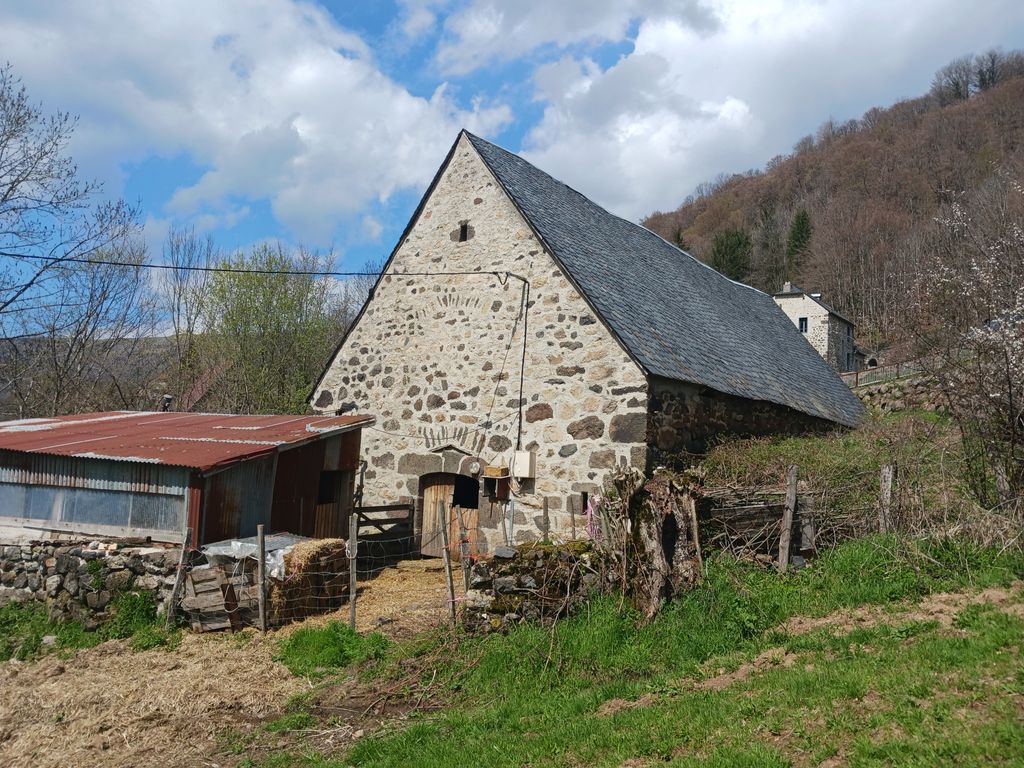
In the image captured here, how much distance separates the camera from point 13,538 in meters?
10.2

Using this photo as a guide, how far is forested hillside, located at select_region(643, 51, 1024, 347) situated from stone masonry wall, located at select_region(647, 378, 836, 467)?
90.7 feet

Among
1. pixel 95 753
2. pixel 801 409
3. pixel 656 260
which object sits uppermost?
pixel 656 260

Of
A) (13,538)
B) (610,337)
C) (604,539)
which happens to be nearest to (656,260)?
(610,337)

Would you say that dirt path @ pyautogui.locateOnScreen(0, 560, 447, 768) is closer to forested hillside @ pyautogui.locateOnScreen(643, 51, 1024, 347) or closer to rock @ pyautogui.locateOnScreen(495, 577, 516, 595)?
rock @ pyautogui.locateOnScreen(495, 577, 516, 595)

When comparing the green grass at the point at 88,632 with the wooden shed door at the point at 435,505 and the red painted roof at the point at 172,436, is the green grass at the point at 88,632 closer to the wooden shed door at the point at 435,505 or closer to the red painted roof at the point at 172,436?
the red painted roof at the point at 172,436

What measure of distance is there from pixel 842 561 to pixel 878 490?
1463 millimetres

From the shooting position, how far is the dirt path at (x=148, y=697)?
600 cm

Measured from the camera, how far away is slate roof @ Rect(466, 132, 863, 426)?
457 inches

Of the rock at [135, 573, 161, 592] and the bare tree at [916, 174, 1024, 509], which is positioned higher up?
the bare tree at [916, 174, 1024, 509]

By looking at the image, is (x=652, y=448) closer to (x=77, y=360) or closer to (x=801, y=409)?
(x=801, y=409)

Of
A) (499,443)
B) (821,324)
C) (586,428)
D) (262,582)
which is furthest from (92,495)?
(821,324)

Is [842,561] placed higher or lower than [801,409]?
lower

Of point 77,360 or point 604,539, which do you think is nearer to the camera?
point 604,539

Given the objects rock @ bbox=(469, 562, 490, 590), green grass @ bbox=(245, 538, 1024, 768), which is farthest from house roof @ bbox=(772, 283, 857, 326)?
rock @ bbox=(469, 562, 490, 590)
